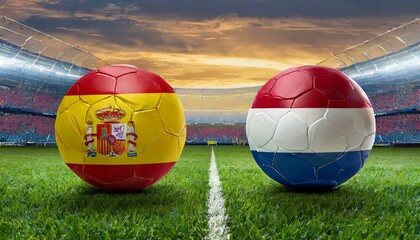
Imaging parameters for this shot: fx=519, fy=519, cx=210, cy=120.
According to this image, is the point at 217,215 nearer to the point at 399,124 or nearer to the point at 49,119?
the point at 399,124

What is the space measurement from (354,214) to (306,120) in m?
1.17

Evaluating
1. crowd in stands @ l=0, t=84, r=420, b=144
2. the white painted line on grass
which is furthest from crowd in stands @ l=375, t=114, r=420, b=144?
the white painted line on grass

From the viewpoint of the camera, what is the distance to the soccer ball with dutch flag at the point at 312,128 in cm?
514

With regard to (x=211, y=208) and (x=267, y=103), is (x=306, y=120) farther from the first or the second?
(x=211, y=208)

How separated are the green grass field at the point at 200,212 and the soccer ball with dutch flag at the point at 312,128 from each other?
0.25 meters

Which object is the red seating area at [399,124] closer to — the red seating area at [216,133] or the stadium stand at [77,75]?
the stadium stand at [77,75]

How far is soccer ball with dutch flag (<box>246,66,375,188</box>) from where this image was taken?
202 inches

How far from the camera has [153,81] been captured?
17.7 feet

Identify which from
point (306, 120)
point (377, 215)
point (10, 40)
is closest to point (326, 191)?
point (306, 120)

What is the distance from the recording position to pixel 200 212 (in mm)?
4344

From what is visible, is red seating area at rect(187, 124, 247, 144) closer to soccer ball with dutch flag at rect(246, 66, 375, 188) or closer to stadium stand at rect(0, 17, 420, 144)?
stadium stand at rect(0, 17, 420, 144)

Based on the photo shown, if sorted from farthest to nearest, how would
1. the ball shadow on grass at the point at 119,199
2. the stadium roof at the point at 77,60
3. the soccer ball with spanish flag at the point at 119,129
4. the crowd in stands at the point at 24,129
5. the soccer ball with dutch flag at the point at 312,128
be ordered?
the crowd in stands at the point at 24,129
the stadium roof at the point at 77,60
the soccer ball with dutch flag at the point at 312,128
the soccer ball with spanish flag at the point at 119,129
the ball shadow on grass at the point at 119,199

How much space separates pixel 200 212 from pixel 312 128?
4.95 feet

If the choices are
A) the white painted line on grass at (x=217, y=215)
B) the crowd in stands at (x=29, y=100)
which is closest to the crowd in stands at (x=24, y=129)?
the crowd in stands at (x=29, y=100)
